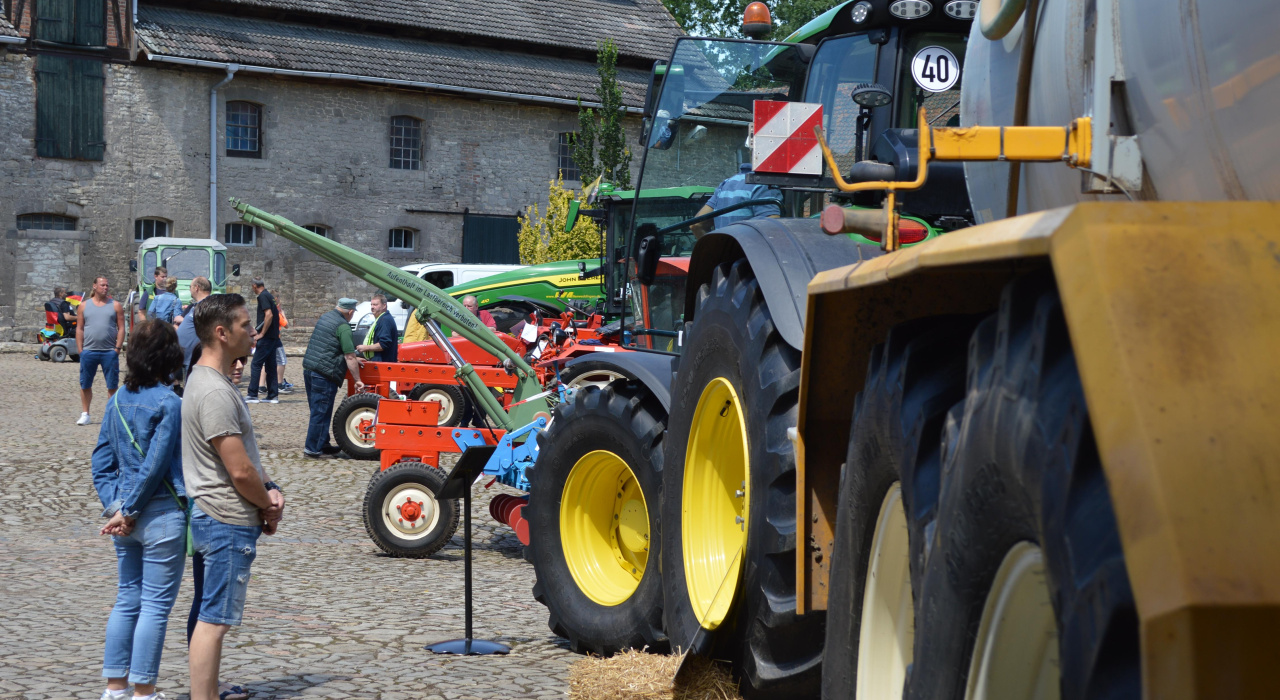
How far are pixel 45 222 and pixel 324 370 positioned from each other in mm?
18426

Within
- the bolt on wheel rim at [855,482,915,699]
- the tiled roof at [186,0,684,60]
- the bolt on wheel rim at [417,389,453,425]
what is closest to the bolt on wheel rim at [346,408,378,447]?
the bolt on wheel rim at [417,389,453,425]

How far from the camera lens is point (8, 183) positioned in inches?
1068

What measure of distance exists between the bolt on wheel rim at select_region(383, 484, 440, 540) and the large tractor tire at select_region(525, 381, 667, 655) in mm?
2497

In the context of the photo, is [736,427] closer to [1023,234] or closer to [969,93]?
[969,93]

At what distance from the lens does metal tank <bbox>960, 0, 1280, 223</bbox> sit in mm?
1571

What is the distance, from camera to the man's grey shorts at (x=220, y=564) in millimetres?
4438

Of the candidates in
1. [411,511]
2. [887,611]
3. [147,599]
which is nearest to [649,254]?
[411,511]

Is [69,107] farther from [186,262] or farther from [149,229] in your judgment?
[186,262]

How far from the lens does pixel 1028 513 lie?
4.84ft

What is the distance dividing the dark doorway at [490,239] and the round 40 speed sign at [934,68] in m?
27.5

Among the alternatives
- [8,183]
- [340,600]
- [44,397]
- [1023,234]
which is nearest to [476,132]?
[8,183]

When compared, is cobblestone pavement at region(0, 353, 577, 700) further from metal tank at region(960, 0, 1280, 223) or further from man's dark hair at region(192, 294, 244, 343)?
metal tank at region(960, 0, 1280, 223)

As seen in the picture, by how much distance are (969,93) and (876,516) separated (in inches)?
49.5

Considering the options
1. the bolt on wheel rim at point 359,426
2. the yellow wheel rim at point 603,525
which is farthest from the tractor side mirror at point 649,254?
the bolt on wheel rim at point 359,426
